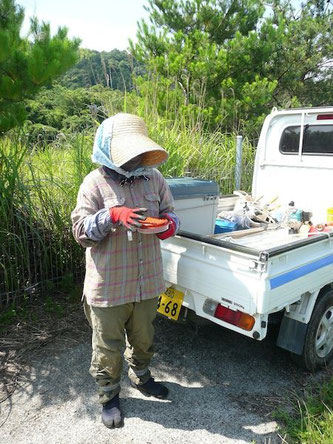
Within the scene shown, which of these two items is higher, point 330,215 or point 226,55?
point 226,55

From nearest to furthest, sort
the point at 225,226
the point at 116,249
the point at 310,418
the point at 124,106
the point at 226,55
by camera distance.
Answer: the point at 116,249 → the point at 310,418 → the point at 225,226 → the point at 124,106 → the point at 226,55

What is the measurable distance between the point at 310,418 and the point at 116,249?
1602mm

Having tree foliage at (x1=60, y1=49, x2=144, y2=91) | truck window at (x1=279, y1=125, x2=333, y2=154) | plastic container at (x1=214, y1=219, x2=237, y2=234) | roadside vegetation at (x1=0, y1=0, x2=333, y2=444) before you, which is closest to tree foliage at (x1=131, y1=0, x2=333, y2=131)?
roadside vegetation at (x1=0, y1=0, x2=333, y2=444)

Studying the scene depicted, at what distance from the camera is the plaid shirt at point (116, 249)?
2211 mm

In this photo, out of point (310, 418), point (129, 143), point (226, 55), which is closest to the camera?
point (129, 143)

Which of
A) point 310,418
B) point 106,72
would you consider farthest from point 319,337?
point 106,72

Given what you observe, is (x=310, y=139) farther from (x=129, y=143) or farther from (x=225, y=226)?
(x=129, y=143)

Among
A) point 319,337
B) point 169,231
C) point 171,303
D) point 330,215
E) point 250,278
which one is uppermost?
point 169,231

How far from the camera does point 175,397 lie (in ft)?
8.80

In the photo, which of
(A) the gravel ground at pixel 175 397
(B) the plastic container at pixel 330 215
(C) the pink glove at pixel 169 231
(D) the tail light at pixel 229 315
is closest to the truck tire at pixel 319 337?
(A) the gravel ground at pixel 175 397

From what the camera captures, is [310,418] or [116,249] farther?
[310,418]

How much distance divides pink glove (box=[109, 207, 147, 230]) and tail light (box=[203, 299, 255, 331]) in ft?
3.15

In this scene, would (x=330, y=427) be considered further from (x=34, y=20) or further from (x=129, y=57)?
(x=129, y=57)

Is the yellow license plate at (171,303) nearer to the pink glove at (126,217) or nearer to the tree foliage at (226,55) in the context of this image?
the pink glove at (126,217)
